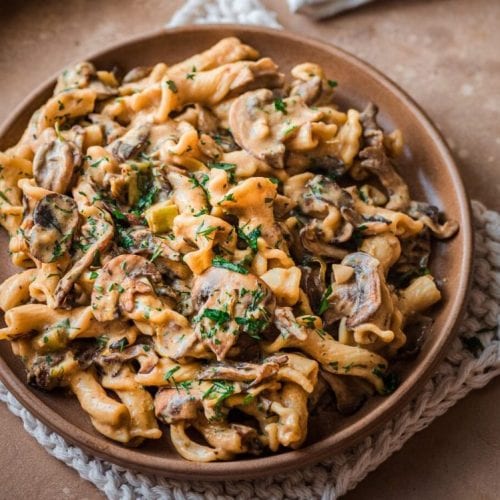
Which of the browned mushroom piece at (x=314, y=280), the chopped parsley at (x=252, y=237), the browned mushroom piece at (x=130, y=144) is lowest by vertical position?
the browned mushroom piece at (x=314, y=280)

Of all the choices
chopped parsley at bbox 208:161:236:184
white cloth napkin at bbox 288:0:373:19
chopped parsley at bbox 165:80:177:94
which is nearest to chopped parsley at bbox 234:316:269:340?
chopped parsley at bbox 208:161:236:184

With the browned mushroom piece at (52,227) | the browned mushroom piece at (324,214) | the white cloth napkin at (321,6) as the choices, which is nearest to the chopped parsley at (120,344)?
the browned mushroom piece at (52,227)

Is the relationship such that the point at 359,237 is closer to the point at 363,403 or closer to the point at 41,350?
the point at 363,403

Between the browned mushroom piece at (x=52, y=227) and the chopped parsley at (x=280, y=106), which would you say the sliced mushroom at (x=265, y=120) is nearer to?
the chopped parsley at (x=280, y=106)

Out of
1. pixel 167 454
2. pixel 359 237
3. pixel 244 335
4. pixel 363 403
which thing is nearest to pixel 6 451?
pixel 167 454

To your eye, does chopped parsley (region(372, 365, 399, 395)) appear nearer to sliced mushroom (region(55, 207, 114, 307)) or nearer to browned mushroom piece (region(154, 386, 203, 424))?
browned mushroom piece (region(154, 386, 203, 424))

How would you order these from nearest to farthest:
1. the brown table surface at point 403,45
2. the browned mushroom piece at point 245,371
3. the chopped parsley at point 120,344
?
the browned mushroom piece at point 245,371 < the chopped parsley at point 120,344 < the brown table surface at point 403,45

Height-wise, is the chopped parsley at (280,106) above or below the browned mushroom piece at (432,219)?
above
